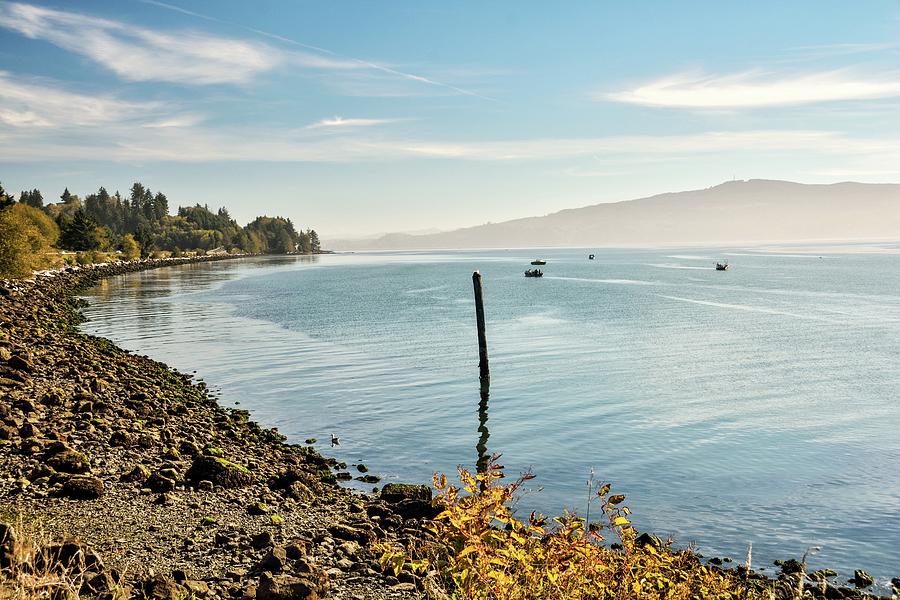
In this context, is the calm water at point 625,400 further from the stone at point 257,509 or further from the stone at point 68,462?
the stone at point 68,462

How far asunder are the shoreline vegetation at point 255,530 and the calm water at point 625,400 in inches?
100

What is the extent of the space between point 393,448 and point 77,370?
15.3 m

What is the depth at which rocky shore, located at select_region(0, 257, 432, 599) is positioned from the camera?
9.75 m

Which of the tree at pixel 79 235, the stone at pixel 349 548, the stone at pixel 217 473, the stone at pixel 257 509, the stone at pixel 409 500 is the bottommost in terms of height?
the stone at pixel 409 500

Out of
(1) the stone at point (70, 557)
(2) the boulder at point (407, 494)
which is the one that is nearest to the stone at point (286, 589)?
(1) the stone at point (70, 557)

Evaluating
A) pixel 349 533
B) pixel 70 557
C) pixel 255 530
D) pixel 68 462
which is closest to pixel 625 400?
pixel 349 533

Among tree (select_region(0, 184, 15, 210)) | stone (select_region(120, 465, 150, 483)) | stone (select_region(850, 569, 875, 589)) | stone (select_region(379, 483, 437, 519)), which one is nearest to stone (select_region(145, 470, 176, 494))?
stone (select_region(120, 465, 150, 483))

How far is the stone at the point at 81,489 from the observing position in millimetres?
13086

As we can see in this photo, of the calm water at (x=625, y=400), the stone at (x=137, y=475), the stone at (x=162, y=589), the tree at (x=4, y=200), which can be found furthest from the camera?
the tree at (x=4, y=200)

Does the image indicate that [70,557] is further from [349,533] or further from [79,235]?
[79,235]

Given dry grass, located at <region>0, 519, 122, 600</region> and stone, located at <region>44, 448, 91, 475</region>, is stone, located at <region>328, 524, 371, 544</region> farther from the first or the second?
stone, located at <region>44, 448, 91, 475</region>

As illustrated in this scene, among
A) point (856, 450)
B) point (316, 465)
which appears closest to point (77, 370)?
point (316, 465)

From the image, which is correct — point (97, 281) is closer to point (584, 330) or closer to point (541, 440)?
point (584, 330)

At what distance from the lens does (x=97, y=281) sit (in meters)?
110
